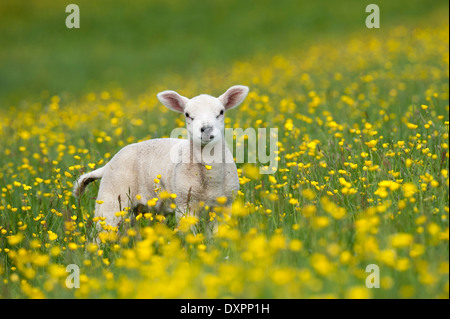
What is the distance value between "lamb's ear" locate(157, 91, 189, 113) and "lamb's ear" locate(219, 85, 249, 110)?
0.37 metres

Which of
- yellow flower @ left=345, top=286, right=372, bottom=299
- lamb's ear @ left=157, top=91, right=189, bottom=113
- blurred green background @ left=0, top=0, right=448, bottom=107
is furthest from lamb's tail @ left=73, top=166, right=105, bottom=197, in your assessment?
blurred green background @ left=0, top=0, right=448, bottom=107

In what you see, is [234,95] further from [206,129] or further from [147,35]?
[147,35]

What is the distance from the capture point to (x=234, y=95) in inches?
205

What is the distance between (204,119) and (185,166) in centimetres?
55

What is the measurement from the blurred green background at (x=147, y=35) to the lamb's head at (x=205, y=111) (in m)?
11.8

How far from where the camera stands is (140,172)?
5316mm

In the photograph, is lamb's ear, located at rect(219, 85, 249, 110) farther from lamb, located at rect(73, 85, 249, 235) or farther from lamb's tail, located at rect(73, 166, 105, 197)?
lamb's tail, located at rect(73, 166, 105, 197)

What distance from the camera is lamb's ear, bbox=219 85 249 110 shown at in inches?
202

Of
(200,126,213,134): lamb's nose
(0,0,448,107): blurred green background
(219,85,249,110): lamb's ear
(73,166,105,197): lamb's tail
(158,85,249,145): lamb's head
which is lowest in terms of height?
(73,166,105,197): lamb's tail

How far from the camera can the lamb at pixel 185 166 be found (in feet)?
15.5

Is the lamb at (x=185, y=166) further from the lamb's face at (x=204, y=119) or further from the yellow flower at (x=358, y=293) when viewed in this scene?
the yellow flower at (x=358, y=293)

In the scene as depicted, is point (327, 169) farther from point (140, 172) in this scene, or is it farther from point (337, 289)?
point (337, 289)

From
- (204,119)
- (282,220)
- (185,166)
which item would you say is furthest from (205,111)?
(282,220)
